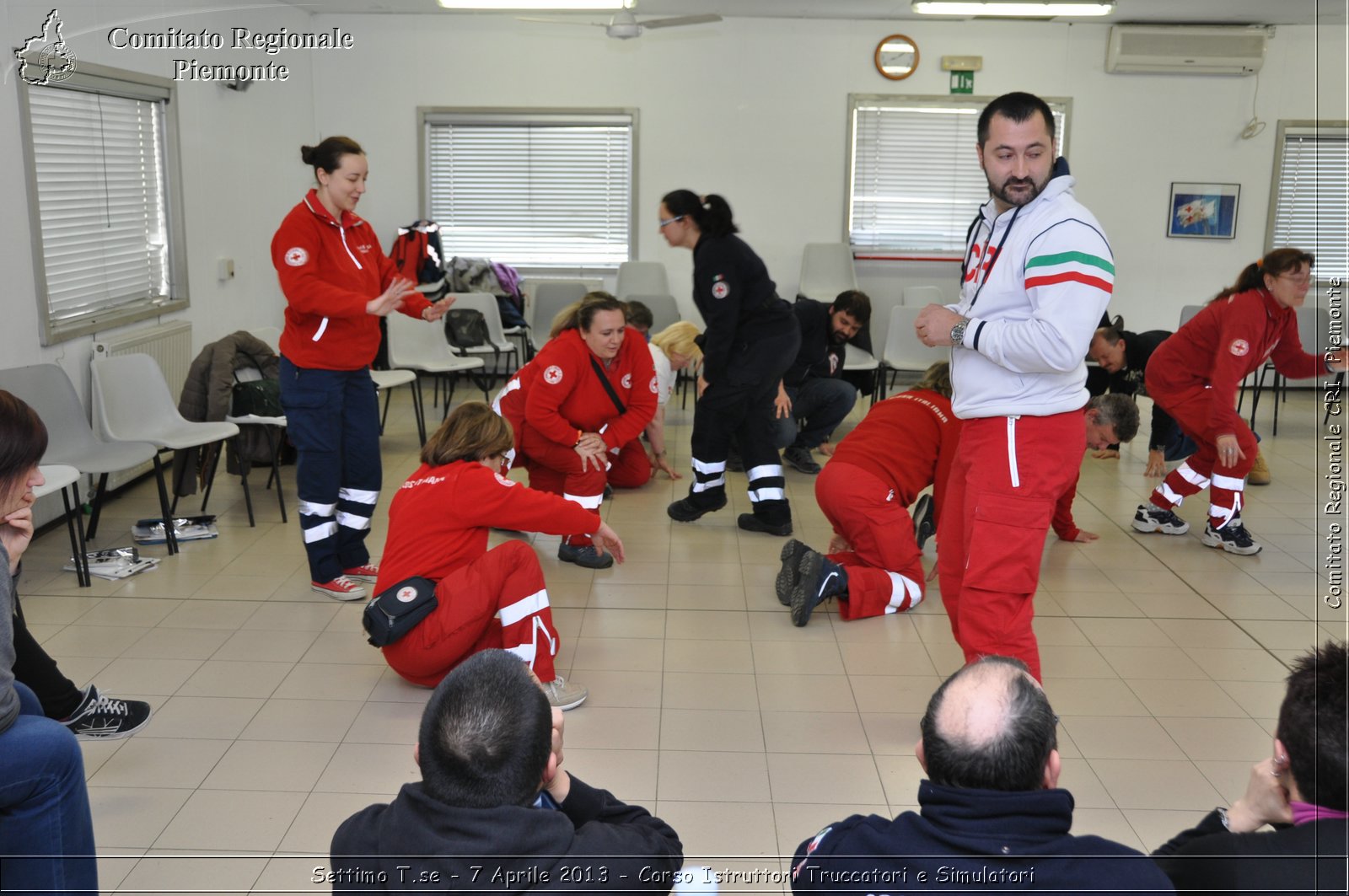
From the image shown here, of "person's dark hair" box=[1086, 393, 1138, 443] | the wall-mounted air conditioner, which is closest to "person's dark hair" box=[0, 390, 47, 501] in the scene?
"person's dark hair" box=[1086, 393, 1138, 443]

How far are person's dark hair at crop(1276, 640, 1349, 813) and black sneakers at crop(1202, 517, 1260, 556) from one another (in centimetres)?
395

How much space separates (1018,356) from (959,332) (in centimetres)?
18

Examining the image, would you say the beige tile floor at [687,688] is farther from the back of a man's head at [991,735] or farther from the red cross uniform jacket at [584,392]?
the back of a man's head at [991,735]

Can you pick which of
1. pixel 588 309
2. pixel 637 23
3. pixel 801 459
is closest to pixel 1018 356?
pixel 588 309

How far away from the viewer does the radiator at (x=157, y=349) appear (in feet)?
18.6

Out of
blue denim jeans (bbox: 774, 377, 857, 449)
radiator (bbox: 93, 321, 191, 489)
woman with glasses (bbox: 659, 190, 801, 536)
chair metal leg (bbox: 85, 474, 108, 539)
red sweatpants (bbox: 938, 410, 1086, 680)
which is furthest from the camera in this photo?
blue denim jeans (bbox: 774, 377, 857, 449)

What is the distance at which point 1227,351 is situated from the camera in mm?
5012

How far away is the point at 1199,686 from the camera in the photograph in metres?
3.66

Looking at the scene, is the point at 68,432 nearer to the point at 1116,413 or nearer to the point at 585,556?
the point at 585,556

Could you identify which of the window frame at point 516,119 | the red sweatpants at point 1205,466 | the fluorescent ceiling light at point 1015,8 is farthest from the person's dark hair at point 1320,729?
the window frame at point 516,119

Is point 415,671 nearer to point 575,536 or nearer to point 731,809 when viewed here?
point 731,809

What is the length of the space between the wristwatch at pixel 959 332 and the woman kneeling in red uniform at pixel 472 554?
1.23 metres

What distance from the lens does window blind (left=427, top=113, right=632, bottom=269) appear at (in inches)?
366

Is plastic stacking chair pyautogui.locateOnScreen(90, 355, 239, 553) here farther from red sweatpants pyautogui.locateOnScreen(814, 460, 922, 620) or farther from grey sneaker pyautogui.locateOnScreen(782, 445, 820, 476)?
grey sneaker pyautogui.locateOnScreen(782, 445, 820, 476)
